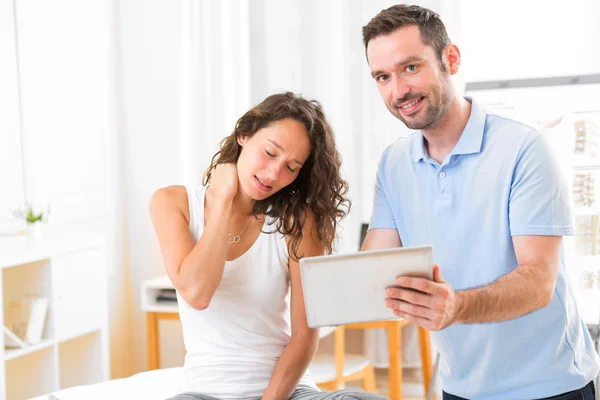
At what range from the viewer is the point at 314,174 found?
188 cm

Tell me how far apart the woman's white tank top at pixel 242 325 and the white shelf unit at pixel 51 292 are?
1.41 meters

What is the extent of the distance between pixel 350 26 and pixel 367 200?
89 centimetres

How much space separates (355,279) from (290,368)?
458 mm

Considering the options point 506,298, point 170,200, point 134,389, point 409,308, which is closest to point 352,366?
point 134,389

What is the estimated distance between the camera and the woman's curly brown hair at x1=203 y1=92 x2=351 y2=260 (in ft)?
6.07

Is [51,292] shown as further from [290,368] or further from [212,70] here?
[290,368]

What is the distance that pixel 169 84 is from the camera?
13.8 ft

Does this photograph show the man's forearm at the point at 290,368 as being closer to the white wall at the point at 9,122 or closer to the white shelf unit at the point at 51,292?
the white shelf unit at the point at 51,292

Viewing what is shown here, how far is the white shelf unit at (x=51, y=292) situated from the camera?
3.17 meters

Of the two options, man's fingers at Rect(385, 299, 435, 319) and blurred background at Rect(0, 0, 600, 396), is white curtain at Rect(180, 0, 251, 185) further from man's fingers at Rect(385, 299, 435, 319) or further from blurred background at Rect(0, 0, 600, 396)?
man's fingers at Rect(385, 299, 435, 319)

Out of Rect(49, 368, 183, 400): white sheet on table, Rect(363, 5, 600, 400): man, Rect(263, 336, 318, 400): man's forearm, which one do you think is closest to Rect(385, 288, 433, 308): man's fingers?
Rect(363, 5, 600, 400): man

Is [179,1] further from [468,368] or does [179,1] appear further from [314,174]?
[468,368]

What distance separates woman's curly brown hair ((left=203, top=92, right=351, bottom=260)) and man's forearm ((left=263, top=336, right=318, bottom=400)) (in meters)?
0.20

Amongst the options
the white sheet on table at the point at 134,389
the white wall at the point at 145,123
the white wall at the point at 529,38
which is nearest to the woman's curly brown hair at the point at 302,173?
the white sheet on table at the point at 134,389
